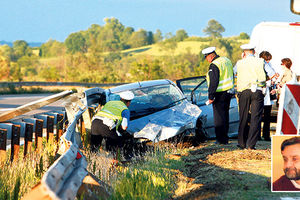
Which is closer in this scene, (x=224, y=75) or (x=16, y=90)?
(x=224, y=75)

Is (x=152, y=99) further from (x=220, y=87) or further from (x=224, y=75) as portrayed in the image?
(x=224, y=75)

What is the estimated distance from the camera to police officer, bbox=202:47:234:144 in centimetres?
880

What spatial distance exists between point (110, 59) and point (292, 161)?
316 ft

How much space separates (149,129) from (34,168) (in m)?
2.89

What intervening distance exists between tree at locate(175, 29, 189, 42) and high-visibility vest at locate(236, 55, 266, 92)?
12604 centimetres

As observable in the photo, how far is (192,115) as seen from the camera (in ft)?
29.5

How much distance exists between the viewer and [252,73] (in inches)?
324

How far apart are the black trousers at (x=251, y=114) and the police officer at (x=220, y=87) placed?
1.72 ft

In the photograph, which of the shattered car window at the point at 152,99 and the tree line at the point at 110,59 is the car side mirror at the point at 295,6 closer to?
the shattered car window at the point at 152,99

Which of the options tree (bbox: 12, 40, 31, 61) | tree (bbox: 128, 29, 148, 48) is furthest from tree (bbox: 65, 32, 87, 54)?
tree (bbox: 128, 29, 148, 48)

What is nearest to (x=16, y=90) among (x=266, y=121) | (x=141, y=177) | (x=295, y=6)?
(x=266, y=121)

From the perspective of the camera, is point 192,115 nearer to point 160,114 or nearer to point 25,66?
point 160,114

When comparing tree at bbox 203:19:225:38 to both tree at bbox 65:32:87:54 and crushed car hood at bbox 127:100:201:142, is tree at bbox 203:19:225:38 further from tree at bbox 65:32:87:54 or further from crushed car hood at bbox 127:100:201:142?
crushed car hood at bbox 127:100:201:142

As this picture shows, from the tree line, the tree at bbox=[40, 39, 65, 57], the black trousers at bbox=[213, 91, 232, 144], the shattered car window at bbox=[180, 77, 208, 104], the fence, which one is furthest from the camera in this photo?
the tree at bbox=[40, 39, 65, 57]
